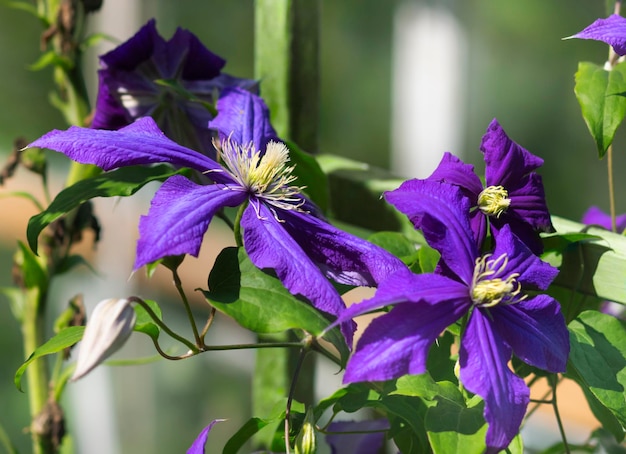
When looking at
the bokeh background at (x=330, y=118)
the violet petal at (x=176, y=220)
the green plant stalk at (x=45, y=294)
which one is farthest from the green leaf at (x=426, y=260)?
the bokeh background at (x=330, y=118)

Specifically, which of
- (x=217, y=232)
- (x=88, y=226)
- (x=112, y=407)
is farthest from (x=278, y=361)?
(x=112, y=407)

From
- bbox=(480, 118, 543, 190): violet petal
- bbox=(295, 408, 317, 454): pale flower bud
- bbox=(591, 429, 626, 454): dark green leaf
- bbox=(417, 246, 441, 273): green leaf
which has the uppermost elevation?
bbox=(480, 118, 543, 190): violet petal

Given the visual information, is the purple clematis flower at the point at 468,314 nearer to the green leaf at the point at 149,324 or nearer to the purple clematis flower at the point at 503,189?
the purple clematis flower at the point at 503,189

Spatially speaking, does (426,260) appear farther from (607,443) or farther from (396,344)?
(607,443)

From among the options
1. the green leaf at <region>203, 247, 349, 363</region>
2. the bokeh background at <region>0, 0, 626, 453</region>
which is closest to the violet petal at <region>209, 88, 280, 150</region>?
the green leaf at <region>203, 247, 349, 363</region>

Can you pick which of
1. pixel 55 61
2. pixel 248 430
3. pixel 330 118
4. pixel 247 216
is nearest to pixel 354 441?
pixel 248 430

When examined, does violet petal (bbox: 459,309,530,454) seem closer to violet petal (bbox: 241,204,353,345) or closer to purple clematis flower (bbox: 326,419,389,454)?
violet petal (bbox: 241,204,353,345)
